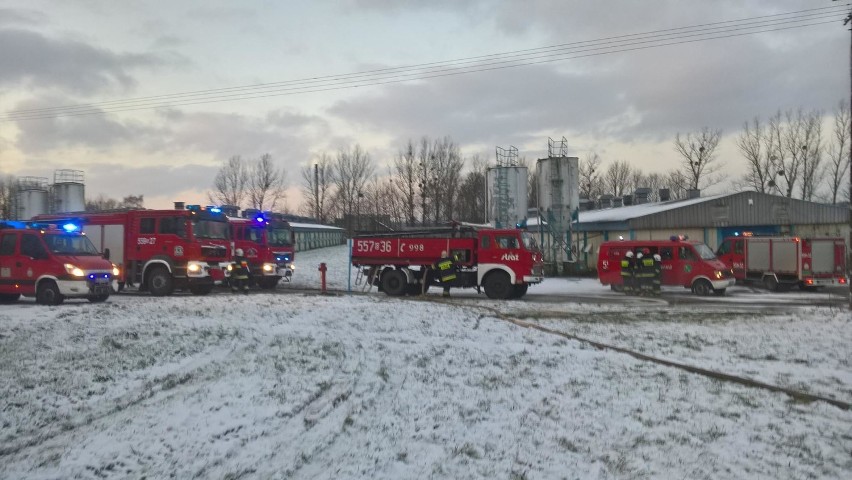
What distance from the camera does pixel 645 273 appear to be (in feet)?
72.7

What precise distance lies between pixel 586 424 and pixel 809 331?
846 centimetres

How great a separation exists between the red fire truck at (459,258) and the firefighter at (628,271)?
4.11 m

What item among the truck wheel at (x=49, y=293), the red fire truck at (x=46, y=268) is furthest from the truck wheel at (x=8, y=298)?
the truck wheel at (x=49, y=293)

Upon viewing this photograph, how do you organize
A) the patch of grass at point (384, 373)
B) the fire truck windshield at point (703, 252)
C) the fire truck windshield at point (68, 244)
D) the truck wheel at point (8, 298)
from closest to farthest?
the patch of grass at point (384, 373) < the fire truck windshield at point (68, 244) < the truck wheel at point (8, 298) < the fire truck windshield at point (703, 252)

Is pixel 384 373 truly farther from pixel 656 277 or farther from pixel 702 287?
pixel 702 287

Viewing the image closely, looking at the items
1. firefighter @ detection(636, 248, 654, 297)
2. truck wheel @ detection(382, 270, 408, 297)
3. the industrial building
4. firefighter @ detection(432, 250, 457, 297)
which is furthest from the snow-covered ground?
the industrial building

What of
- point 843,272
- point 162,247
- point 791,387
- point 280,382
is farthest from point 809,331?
point 162,247

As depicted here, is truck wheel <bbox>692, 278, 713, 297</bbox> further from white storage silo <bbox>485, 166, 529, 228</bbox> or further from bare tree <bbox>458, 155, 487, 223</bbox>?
bare tree <bbox>458, 155, 487, 223</bbox>

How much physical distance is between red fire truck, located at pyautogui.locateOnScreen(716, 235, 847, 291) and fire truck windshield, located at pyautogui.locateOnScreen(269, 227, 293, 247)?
65.2ft

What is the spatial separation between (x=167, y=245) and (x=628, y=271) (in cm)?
1659

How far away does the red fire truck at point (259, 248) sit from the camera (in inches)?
961

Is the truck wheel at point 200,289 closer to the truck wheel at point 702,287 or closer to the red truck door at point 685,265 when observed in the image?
the red truck door at point 685,265

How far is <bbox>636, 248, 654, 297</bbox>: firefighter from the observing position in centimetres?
2202

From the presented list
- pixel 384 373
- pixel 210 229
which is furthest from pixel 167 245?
pixel 384 373
